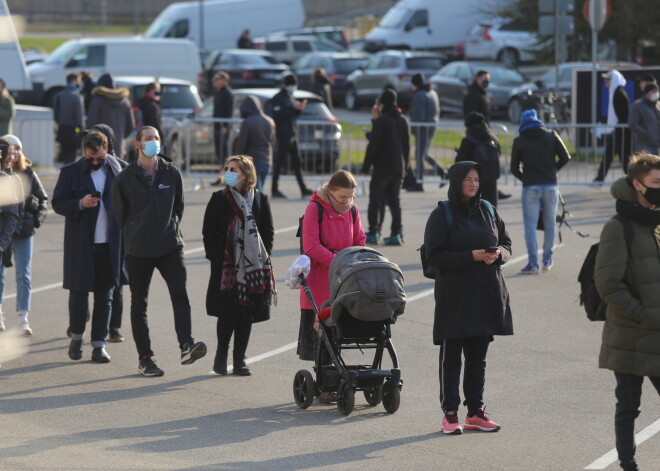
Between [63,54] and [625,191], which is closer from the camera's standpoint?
[625,191]

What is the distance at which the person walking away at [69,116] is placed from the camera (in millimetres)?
19594

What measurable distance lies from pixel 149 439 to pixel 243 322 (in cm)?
179

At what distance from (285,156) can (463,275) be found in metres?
11.9

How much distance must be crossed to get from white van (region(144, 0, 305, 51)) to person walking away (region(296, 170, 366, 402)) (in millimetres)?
37840

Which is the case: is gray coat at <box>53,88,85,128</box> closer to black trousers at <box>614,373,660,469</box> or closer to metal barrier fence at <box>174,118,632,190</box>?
metal barrier fence at <box>174,118,632,190</box>

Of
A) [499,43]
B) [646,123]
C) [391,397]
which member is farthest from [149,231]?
[499,43]

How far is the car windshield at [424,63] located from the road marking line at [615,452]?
3054 cm

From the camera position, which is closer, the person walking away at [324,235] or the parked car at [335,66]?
the person walking away at [324,235]

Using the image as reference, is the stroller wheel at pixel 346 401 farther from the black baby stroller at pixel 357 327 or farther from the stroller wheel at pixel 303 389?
the stroller wheel at pixel 303 389

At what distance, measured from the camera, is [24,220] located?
34.5 feet

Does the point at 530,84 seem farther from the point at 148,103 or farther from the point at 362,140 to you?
the point at 148,103

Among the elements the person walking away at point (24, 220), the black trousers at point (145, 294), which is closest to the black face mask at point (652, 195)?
the black trousers at point (145, 294)

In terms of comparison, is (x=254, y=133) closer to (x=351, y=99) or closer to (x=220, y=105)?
(x=220, y=105)

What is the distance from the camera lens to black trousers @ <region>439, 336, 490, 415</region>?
7344 millimetres
